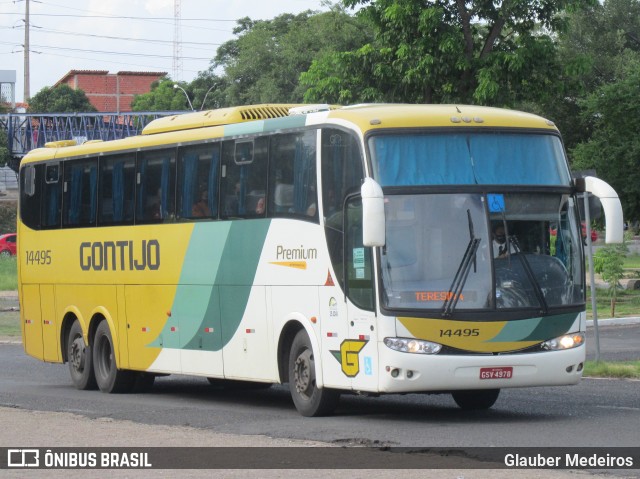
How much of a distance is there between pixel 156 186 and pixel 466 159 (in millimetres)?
5766

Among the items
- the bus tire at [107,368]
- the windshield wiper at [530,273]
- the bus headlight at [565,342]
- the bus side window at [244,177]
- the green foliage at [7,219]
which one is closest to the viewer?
the windshield wiper at [530,273]

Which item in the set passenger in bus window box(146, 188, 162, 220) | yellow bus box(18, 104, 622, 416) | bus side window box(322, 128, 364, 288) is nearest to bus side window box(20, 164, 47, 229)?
passenger in bus window box(146, 188, 162, 220)

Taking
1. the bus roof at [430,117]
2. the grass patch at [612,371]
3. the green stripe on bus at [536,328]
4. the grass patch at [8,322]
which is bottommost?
the grass patch at [8,322]

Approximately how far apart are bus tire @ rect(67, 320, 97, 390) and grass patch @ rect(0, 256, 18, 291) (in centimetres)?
3085

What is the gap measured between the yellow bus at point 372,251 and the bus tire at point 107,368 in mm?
1567

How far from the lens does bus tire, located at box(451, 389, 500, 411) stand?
608 inches

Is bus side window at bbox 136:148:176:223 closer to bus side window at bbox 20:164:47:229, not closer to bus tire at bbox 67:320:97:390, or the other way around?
bus tire at bbox 67:320:97:390

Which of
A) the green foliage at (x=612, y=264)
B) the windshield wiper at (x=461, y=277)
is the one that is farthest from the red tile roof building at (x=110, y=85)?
the windshield wiper at (x=461, y=277)

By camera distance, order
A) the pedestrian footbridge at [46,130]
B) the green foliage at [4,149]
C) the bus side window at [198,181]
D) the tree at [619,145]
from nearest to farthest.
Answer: the bus side window at [198,181], the tree at [619,145], the green foliage at [4,149], the pedestrian footbridge at [46,130]

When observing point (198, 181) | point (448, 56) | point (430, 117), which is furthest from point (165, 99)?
point (430, 117)

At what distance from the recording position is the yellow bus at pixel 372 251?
1355 cm

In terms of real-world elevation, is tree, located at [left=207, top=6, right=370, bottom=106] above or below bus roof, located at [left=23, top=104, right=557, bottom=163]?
above

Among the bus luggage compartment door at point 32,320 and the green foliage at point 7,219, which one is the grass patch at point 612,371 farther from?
the green foliage at point 7,219

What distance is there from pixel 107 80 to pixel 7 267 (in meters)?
106
